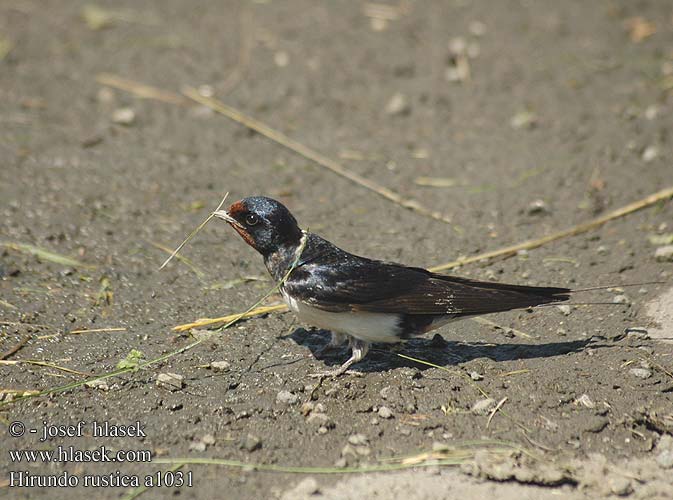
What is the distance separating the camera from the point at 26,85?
26.2ft

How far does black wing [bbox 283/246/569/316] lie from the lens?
4.51 metres

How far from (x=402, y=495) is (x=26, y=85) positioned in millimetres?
5847

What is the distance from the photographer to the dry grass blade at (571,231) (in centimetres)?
577

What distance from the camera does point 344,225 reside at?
6.30m

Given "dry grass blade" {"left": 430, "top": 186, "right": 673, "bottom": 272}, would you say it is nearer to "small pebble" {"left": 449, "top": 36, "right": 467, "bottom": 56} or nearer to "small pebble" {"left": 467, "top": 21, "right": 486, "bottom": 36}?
"small pebble" {"left": 449, "top": 36, "right": 467, "bottom": 56}

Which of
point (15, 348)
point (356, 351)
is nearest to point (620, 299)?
point (356, 351)

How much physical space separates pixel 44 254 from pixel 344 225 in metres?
2.05

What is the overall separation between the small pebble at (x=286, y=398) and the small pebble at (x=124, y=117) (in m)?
3.90

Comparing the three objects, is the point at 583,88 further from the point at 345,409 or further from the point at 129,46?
the point at 345,409

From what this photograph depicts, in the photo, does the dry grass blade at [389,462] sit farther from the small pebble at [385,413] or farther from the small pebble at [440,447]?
the small pebble at [385,413]

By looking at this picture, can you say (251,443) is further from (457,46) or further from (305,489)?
(457,46)

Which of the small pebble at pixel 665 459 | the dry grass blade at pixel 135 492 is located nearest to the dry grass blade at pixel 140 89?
the dry grass blade at pixel 135 492

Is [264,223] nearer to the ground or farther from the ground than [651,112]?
farther from the ground

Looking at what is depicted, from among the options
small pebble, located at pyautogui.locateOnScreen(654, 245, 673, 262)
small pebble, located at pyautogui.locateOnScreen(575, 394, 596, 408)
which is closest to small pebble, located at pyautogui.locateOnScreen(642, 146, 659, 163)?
small pebble, located at pyautogui.locateOnScreen(654, 245, 673, 262)
